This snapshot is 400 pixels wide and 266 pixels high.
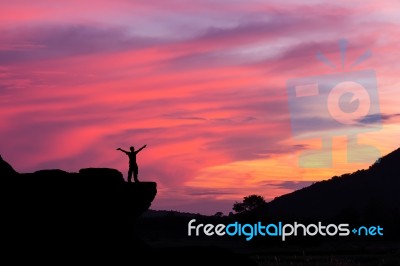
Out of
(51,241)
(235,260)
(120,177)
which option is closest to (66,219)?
(51,241)

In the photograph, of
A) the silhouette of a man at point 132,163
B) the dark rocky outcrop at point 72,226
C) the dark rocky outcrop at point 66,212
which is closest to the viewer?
the dark rocky outcrop at point 72,226

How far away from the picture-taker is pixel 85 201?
1404 inches

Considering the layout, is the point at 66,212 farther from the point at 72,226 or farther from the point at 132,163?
the point at 132,163

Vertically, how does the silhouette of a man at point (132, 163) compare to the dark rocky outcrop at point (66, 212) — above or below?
above

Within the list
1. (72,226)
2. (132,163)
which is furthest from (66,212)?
(132,163)

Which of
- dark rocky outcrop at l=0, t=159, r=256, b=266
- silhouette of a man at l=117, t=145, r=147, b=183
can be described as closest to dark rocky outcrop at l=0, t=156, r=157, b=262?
dark rocky outcrop at l=0, t=159, r=256, b=266

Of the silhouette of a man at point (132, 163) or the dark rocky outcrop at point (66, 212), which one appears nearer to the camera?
the dark rocky outcrop at point (66, 212)

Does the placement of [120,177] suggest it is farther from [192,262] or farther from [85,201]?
[192,262]

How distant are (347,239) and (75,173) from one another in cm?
14220

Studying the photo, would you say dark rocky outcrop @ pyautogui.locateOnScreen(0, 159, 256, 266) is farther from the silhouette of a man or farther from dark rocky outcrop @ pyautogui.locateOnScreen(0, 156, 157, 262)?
the silhouette of a man

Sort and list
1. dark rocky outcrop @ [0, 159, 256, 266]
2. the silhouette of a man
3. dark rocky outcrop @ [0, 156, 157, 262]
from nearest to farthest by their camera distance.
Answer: dark rocky outcrop @ [0, 159, 256, 266]
dark rocky outcrop @ [0, 156, 157, 262]
the silhouette of a man

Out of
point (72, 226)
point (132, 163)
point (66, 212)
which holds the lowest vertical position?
point (72, 226)

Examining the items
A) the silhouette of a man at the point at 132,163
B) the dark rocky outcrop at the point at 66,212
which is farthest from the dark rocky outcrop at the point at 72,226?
the silhouette of a man at the point at 132,163

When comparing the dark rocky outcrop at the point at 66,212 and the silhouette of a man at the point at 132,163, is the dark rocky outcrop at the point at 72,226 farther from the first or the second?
the silhouette of a man at the point at 132,163
